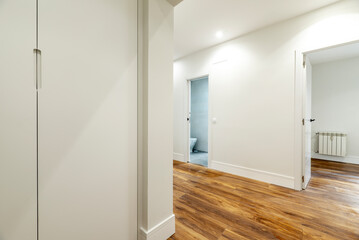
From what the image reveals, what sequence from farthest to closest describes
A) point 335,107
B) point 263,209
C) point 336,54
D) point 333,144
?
1. point 335,107
2. point 333,144
3. point 336,54
4. point 263,209

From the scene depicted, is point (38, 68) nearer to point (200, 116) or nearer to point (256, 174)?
point (256, 174)

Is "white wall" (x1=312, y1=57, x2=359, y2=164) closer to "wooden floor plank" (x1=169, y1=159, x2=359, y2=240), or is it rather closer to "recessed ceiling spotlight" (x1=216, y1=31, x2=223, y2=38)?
"wooden floor plank" (x1=169, y1=159, x2=359, y2=240)

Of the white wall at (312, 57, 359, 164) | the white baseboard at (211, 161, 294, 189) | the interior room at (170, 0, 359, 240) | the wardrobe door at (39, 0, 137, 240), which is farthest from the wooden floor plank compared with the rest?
the white wall at (312, 57, 359, 164)

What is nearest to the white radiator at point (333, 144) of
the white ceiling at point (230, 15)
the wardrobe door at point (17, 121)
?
the white ceiling at point (230, 15)

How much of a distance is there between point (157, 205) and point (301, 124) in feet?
7.59

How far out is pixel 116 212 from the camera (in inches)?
42.5

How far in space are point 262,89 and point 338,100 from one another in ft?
9.24

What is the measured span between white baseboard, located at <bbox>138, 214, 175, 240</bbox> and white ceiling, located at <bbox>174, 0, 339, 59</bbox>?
260cm

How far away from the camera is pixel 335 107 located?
377 centimetres

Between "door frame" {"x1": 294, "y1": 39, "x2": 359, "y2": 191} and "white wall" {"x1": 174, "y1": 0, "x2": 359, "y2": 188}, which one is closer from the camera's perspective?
"white wall" {"x1": 174, "y1": 0, "x2": 359, "y2": 188}

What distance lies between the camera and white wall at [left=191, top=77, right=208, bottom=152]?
16.3 feet

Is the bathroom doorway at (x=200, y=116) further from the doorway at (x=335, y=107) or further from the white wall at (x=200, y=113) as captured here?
the doorway at (x=335, y=107)

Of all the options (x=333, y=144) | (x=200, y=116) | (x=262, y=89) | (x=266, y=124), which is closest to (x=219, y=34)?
(x=262, y=89)

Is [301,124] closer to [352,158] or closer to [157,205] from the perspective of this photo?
[157,205]
